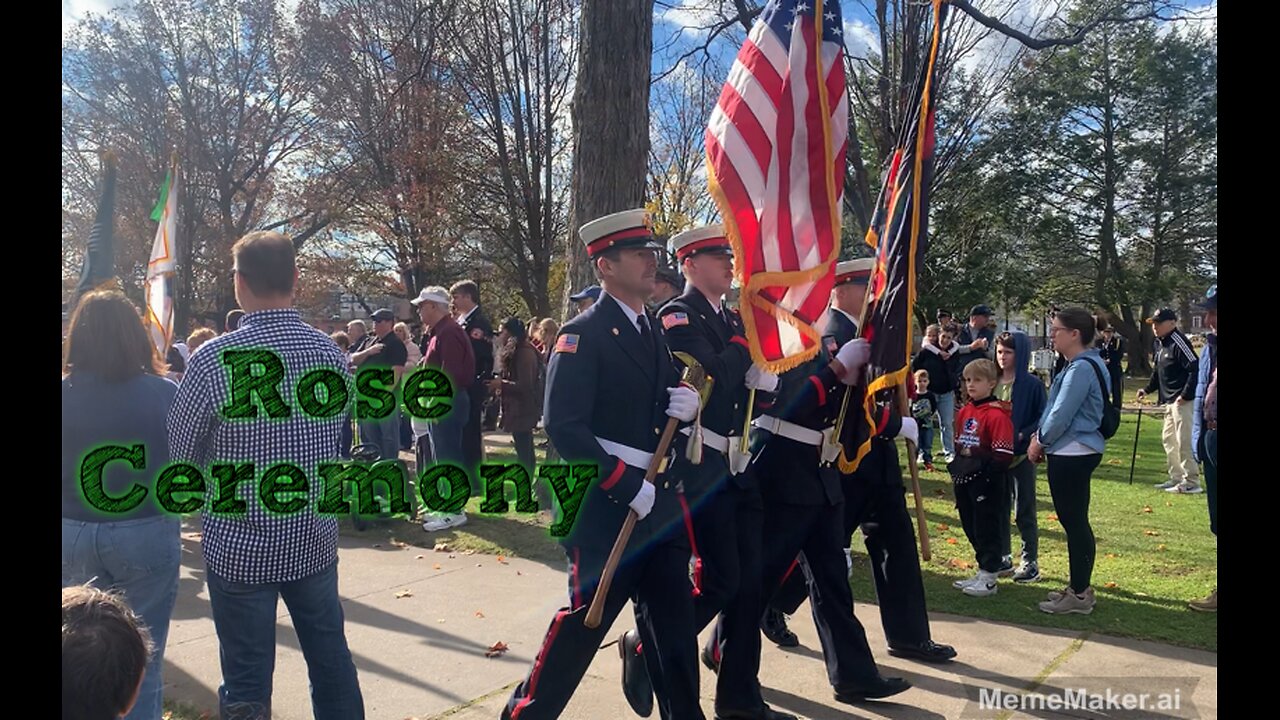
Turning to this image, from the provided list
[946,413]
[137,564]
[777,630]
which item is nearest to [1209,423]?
[777,630]

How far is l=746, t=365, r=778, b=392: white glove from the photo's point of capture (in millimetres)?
4395

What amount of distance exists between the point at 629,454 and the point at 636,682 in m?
1.06

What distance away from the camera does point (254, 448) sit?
10.7 ft

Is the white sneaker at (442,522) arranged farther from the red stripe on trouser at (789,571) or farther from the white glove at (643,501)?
the white glove at (643,501)

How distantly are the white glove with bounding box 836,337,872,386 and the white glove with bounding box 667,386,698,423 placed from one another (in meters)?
1.17

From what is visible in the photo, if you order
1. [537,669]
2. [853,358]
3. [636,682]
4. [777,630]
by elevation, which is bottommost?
[777,630]

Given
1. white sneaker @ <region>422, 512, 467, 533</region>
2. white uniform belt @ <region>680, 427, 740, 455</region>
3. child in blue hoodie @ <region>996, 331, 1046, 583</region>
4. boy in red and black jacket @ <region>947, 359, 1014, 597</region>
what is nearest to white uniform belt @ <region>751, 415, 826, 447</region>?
white uniform belt @ <region>680, 427, 740, 455</region>

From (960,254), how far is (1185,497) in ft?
87.9

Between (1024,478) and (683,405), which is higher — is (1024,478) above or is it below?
below

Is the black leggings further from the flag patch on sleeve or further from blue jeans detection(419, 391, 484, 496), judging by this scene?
blue jeans detection(419, 391, 484, 496)

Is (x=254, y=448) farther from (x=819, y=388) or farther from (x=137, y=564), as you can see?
(x=819, y=388)

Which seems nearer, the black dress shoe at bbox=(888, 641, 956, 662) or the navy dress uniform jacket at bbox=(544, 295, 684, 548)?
the navy dress uniform jacket at bbox=(544, 295, 684, 548)

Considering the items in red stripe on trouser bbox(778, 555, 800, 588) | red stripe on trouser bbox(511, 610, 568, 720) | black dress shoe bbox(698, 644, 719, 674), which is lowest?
black dress shoe bbox(698, 644, 719, 674)
